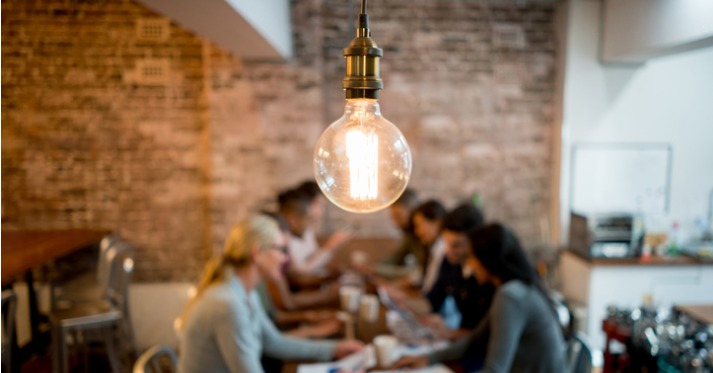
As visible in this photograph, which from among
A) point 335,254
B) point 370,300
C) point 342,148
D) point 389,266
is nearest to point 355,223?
point 335,254

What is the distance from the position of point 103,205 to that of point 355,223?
2203mm

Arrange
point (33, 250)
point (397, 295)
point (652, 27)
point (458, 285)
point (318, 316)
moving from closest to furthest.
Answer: point (318, 316)
point (458, 285)
point (397, 295)
point (652, 27)
point (33, 250)

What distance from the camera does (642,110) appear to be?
4.86m

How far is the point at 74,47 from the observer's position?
4.70m

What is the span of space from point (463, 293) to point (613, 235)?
194 centimetres

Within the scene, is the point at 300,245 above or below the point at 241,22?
below

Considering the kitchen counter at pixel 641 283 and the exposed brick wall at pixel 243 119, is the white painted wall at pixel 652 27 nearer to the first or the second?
the exposed brick wall at pixel 243 119

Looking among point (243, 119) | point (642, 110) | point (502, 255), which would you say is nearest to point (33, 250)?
point (243, 119)

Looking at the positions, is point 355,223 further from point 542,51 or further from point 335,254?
point 542,51

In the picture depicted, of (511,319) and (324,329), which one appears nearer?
(511,319)

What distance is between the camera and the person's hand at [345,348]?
243cm

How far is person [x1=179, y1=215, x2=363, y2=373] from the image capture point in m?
2.17

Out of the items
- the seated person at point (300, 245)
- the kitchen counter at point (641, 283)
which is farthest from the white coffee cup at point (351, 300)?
the kitchen counter at point (641, 283)

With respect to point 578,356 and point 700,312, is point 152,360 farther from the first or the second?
point 700,312
